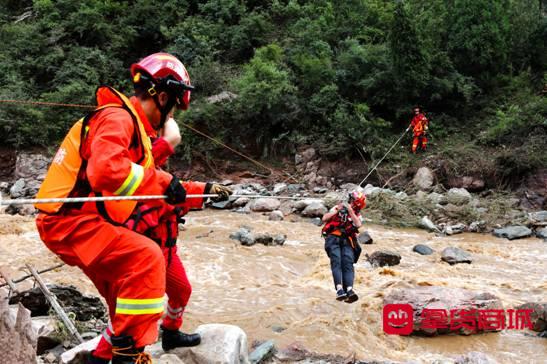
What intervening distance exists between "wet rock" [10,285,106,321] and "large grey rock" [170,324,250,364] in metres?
1.66

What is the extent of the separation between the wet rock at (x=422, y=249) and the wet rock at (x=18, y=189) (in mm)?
12535

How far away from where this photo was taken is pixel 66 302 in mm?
4781

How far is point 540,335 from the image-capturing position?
515 centimetres

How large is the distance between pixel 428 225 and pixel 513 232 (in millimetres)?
1943

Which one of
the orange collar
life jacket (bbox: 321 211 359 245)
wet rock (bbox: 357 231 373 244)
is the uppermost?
the orange collar

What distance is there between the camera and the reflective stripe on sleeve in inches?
94.0

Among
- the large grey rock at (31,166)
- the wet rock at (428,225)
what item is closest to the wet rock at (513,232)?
the wet rock at (428,225)

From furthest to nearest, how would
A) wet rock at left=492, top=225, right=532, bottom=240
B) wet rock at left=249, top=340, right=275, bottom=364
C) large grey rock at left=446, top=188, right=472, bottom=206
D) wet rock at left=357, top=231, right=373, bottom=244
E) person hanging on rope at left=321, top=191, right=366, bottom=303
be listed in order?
large grey rock at left=446, top=188, right=472, bottom=206
wet rock at left=492, top=225, right=532, bottom=240
wet rock at left=357, top=231, right=373, bottom=244
person hanging on rope at left=321, top=191, right=366, bottom=303
wet rock at left=249, top=340, right=275, bottom=364

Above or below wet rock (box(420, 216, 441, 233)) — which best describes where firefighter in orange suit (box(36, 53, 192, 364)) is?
above

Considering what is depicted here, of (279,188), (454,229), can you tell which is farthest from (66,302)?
(279,188)

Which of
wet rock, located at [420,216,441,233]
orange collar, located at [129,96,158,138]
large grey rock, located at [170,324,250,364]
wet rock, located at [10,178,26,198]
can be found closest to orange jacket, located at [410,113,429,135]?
wet rock, located at [420,216,441,233]

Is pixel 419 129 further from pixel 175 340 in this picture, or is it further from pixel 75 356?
pixel 75 356

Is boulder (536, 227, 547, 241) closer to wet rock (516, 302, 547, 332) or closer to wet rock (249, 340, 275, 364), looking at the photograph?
wet rock (516, 302, 547, 332)

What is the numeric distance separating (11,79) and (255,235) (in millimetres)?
16193
